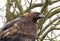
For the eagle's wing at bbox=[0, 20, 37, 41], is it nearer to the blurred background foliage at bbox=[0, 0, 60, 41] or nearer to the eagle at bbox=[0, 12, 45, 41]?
the eagle at bbox=[0, 12, 45, 41]

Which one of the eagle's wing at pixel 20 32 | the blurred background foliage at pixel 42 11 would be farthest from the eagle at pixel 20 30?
the blurred background foliage at pixel 42 11

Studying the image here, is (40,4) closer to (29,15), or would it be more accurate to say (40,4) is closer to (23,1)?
(23,1)

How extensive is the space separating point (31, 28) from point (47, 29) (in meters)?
3.44

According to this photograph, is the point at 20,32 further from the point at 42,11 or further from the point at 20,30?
the point at 42,11

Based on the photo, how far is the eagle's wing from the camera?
659 centimetres

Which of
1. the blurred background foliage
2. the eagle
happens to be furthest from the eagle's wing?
the blurred background foliage

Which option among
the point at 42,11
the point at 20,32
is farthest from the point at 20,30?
the point at 42,11

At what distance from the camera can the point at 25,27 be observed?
676cm

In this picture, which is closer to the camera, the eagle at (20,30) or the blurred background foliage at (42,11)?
the eagle at (20,30)

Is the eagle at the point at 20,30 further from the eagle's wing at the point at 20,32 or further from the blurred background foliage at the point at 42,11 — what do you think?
the blurred background foliage at the point at 42,11

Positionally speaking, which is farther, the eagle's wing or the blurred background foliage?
the blurred background foliage

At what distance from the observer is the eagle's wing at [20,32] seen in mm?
6594

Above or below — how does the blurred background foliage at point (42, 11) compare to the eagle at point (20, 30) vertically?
below

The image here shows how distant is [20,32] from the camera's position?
6684mm
